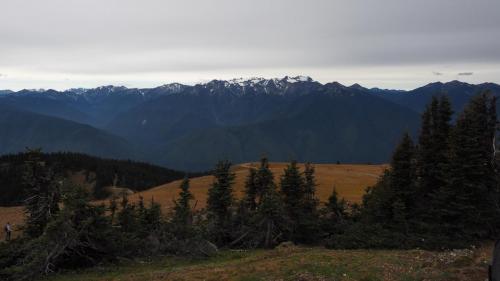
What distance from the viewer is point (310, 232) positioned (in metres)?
32.3

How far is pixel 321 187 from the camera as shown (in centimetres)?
6206

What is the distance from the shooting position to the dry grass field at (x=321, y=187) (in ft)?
182

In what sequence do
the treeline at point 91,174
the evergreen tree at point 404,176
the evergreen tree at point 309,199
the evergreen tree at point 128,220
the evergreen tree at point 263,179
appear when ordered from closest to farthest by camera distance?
the evergreen tree at point 404,176, the evergreen tree at point 128,220, the evergreen tree at point 309,199, the evergreen tree at point 263,179, the treeline at point 91,174

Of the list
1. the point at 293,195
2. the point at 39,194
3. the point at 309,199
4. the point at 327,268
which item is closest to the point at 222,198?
the point at 293,195

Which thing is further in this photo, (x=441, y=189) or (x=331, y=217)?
(x=331, y=217)

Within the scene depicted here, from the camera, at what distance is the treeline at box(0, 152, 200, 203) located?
108 metres

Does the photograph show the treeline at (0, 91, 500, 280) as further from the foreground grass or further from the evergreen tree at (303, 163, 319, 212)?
the foreground grass

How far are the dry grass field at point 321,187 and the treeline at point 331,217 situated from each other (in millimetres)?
18443

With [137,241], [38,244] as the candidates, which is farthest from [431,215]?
[38,244]

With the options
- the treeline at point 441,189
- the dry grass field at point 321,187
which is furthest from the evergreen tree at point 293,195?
the dry grass field at point 321,187

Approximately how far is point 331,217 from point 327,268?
14.2m

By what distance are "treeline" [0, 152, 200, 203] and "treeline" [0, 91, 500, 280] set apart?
7682 cm

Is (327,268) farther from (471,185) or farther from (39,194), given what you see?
(39,194)

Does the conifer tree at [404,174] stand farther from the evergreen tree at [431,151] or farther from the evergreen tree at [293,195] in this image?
the evergreen tree at [293,195]
